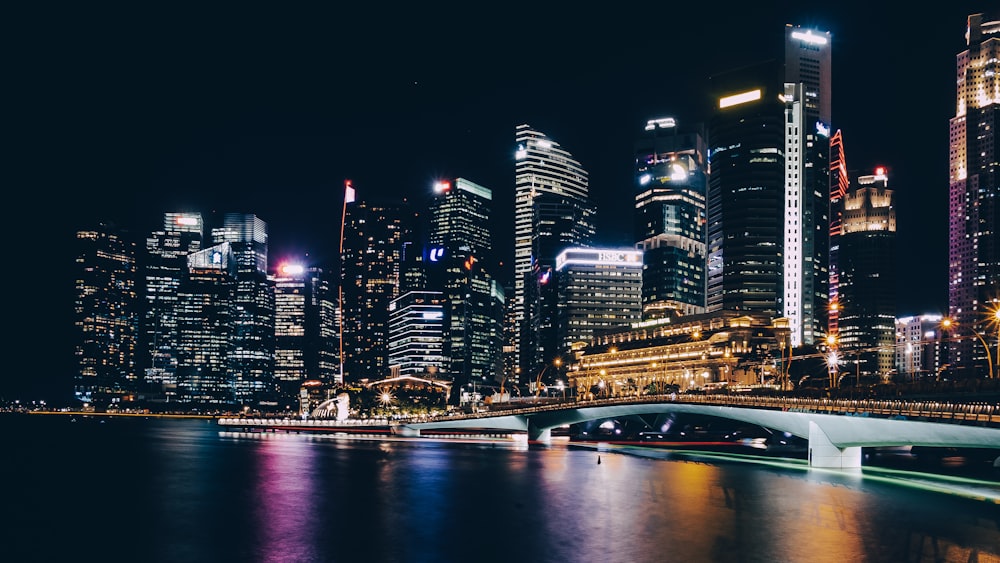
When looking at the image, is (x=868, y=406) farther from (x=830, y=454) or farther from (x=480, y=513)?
(x=480, y=513)

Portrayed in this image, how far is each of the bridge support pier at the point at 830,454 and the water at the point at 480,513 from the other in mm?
2179

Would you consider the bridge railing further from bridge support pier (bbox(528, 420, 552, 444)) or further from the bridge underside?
bridge support pier (bbox(528, 420, 552, 444))

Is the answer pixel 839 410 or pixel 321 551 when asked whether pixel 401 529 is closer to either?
pixel 321 551

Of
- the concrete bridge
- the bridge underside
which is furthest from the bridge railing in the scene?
the bridge underside

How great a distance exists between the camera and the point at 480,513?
58.5 meters

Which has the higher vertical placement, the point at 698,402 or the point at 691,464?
the point at 698,402

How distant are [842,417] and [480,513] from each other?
113ft

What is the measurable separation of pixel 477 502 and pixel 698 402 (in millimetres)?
44895

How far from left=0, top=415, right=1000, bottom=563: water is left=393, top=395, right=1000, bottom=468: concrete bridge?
3431mm

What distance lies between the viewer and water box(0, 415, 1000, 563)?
44.4 m

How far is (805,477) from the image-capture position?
256ft

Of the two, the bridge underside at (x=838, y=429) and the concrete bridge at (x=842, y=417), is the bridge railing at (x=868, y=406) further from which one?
the bridge underside at (x=838, y=429)

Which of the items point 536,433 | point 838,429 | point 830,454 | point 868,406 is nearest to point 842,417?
point 868,406

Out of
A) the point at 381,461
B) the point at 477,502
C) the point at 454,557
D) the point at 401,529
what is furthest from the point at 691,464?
the point at 454,557
